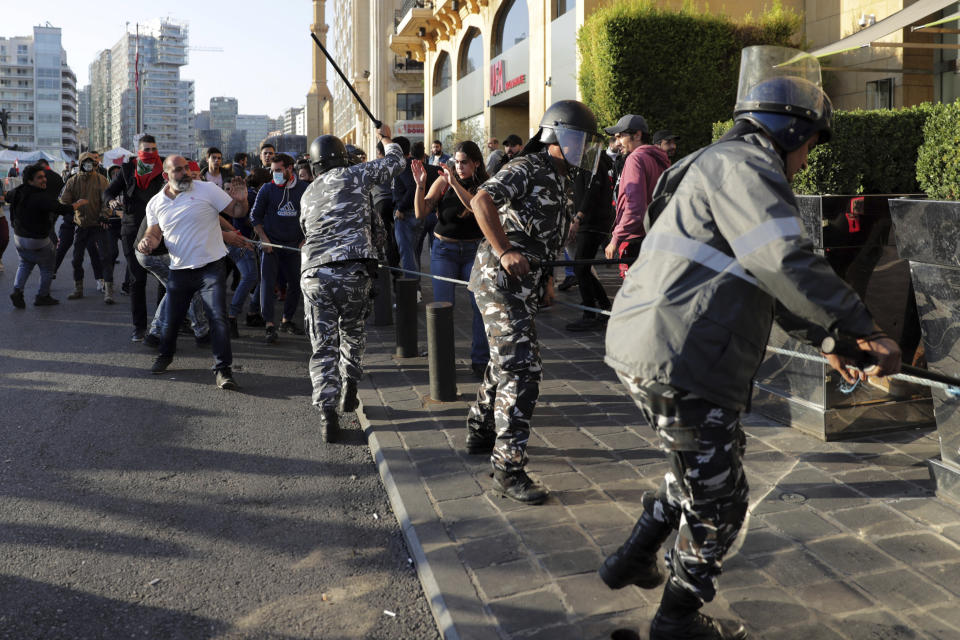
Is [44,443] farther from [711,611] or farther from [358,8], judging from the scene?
[358,8]

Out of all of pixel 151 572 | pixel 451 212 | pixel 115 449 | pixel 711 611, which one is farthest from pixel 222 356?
pixel 711 611

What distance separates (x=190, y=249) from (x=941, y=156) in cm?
657

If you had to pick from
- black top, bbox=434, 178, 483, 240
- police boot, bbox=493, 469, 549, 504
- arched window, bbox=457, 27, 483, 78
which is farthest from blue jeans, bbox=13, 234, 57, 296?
arched window, bbox=457, 27, 483, 78

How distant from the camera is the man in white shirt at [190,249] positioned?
23.1 ft

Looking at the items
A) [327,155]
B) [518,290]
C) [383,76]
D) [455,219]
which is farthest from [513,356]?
[383,76]

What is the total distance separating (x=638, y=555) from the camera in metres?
3.05

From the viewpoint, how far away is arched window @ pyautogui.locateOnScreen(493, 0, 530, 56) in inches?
927

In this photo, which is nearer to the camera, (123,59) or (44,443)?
(44,443)

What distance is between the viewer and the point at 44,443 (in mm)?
5523

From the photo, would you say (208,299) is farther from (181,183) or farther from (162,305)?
(162,305)

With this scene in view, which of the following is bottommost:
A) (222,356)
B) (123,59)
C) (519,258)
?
(222,356)

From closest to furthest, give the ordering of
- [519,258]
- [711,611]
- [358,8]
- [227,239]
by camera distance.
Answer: [711,611] → [519,258] → [227,239] → [358,8]

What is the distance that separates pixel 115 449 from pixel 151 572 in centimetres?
196

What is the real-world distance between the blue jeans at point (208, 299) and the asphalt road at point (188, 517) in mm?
346
